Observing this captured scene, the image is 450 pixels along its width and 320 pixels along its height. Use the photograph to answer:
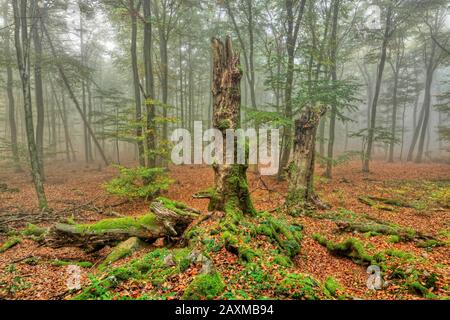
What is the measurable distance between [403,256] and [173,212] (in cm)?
511

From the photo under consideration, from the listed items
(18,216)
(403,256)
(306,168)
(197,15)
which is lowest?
(18,216)

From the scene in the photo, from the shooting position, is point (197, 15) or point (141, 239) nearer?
point (141, 239)

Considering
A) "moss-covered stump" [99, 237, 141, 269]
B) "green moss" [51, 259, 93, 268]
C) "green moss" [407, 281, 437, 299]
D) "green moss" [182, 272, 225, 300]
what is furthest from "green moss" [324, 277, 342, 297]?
"green moss" [51, 259, 93, 268]

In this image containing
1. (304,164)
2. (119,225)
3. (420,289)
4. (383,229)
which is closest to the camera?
(420,289)

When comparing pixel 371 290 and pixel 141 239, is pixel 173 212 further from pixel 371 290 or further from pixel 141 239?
pixel 371 290

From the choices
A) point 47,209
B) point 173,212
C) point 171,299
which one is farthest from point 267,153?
point 171,299

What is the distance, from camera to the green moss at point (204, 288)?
3.24m

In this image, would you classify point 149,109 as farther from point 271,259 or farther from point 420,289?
point 420,289

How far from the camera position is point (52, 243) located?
5824 millimetres

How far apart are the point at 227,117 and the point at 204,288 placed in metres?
4.13

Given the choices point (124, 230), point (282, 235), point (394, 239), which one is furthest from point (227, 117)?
point (394, 239)

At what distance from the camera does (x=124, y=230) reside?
5.95 metres

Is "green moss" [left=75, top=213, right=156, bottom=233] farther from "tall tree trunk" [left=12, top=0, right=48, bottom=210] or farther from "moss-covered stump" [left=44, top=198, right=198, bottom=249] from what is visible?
"tall tree trunk" [left=12, top=0, right=48, bottom=210]
